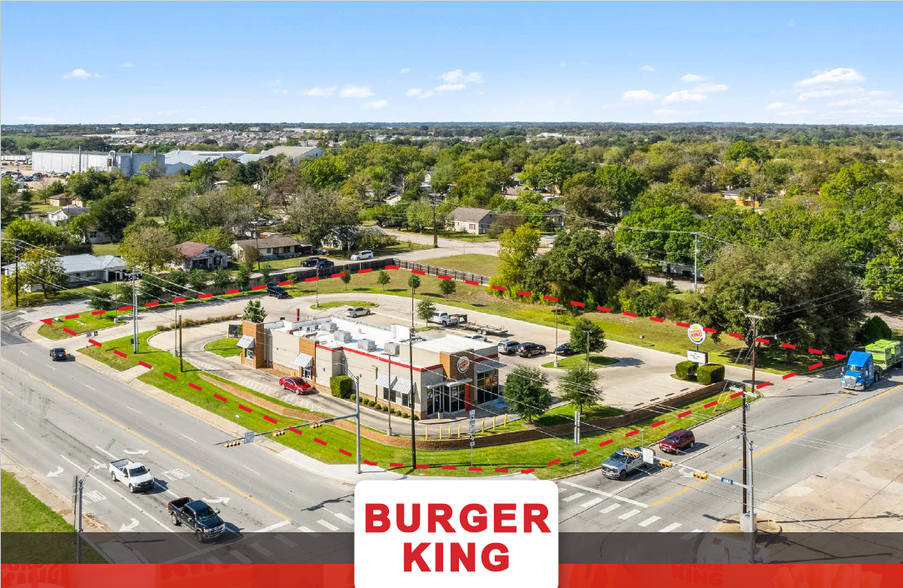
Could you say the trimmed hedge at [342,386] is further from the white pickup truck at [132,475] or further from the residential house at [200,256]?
the residential house at [200,256]

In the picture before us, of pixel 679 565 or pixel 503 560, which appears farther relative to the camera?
pixel 679 565

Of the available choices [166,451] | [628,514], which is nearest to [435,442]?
[628,514]

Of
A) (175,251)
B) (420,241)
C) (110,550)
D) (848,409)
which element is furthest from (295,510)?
(420,241)


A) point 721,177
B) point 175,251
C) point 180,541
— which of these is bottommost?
point 180,541

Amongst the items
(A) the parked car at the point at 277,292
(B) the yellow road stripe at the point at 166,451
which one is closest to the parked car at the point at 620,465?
(B) the yellow road stripe at the point at 166,451

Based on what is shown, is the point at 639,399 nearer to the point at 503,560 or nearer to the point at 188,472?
the point at 188,472

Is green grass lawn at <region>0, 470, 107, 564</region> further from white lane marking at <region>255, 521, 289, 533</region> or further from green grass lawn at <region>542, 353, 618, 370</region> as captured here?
green grass lawn at <region>542, 353, 618, 370</region>

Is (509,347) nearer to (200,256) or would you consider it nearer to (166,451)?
(166,451)
